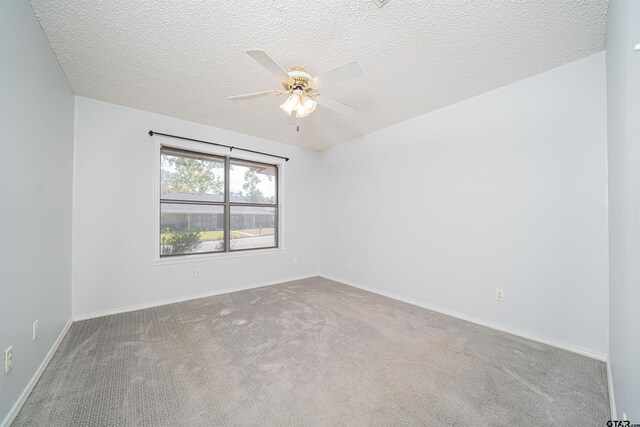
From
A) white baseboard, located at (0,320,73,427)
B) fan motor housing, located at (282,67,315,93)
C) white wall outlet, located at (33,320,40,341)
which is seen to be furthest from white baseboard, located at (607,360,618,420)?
white wall outlet, located at (33,320,40,341)

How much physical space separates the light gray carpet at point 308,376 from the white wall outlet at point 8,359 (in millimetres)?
315

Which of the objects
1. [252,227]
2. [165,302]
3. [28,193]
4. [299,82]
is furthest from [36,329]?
[252,227]

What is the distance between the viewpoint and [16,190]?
1.44 meters

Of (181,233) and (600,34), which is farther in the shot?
(181,233)

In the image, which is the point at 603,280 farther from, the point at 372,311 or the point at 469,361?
the point at 372,311

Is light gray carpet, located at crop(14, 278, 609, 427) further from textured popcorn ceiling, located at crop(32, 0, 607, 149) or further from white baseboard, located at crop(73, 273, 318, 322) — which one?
textured popcorn ceiling, located at crop(32, 0, 607, 149)

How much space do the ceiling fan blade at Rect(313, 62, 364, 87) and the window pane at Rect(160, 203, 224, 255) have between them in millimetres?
2677

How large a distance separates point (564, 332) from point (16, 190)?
13.7 ft

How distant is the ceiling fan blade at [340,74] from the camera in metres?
1.60

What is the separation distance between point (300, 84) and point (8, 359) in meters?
2.48

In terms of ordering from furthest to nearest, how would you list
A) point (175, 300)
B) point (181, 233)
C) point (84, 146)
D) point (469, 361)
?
point (181, 233) → point (175, 300) → point (84, 146) → point (469, 361)

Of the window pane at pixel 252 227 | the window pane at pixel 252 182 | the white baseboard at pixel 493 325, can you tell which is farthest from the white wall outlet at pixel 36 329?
the white baseboard at pixel 493 325

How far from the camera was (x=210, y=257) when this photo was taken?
359 cm

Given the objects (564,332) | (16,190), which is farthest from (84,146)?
(564,332)
